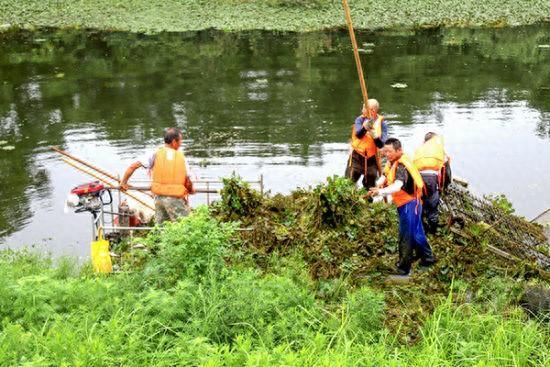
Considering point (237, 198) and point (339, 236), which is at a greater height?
point (237, 198)

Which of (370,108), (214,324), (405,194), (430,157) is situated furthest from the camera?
(370,108)

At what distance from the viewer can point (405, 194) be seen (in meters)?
6.94

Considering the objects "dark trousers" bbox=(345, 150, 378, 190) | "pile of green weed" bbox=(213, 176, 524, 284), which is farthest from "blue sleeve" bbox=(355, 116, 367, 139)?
"pile of green weed" bbox=(213, 176, 524, 284)

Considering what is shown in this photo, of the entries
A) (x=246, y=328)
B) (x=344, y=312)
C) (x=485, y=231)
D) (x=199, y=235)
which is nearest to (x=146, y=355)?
(x=246, y=328)

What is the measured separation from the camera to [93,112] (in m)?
16.0

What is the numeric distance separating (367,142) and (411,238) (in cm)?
245

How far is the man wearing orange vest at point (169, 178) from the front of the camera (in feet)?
25.2

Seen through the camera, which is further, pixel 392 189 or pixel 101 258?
pixel 101 258

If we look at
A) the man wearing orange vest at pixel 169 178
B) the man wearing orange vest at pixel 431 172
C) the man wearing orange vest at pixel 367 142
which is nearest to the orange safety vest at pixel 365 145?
the man wearing orange vest at pixel 367 142

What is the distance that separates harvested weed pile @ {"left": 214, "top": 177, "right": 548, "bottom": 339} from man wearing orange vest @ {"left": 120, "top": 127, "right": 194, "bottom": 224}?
2.11 ft

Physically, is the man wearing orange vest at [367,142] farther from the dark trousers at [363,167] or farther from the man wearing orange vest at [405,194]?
the man wearing orange vest at [405,194]

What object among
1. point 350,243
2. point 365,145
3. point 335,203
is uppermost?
point 365,145

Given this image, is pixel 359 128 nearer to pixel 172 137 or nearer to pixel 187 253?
pixel 172 137

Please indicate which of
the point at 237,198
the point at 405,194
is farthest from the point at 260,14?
the point at 405,194
